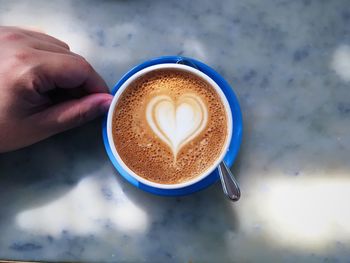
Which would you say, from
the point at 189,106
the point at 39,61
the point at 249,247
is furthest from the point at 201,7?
the point at 249,247

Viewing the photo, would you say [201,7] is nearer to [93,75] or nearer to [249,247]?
[93,75]

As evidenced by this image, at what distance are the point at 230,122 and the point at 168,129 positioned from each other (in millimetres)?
106

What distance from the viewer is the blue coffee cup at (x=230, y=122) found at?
0.77 metres

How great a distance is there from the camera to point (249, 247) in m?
0.85

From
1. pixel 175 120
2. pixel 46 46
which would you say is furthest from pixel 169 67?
pixel 46 46

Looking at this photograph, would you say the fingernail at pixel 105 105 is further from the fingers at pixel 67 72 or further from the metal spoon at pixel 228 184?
the metal spoon at pixel 228 184

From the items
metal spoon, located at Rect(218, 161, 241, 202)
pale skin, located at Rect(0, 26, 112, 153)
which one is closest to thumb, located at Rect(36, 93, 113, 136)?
pale skin, located at Rect(0, 26, 112, 153)

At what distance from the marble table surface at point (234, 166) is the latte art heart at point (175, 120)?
0.13 m

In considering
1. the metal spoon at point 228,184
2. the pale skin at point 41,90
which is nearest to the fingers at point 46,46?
the pale skin at point 41,90

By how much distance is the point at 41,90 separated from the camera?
0.74 meters

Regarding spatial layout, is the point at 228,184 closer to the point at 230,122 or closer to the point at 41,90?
the point at 230,122

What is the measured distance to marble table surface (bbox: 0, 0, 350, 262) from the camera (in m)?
0.85

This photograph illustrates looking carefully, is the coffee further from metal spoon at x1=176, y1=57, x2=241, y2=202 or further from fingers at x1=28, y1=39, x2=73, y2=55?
fingers at x1=28, y1=39, x2=73, y2=55

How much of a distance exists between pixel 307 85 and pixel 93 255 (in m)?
0.52
